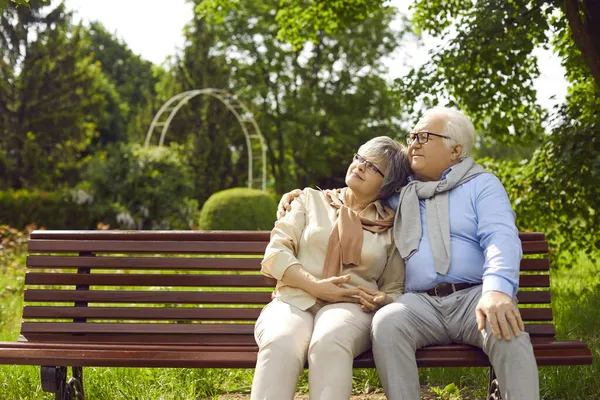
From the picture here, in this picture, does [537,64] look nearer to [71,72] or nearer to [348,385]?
[348,385]

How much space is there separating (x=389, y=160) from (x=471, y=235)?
0.49m

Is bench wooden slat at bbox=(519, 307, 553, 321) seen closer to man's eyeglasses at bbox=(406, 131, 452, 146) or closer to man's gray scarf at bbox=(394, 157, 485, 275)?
man's gray scarf at bbox=(394, 157, 485, 275)

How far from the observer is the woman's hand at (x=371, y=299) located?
295 cm

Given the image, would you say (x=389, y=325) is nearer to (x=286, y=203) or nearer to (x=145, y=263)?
(x=286, y=203)

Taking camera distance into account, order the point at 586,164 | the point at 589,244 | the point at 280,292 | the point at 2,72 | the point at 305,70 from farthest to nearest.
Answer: the point at 305,70, the point at 2,72, the point at 589,244, the point at 586,164, the point at 280,292

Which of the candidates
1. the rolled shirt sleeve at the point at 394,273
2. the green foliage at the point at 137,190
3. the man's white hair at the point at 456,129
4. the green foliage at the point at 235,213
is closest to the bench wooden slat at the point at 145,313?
the rolled shirt sleeve at the point at 394,273

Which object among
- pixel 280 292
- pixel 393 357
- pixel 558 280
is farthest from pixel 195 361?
pixel 558 280

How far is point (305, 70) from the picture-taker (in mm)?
27906

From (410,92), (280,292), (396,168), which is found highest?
(410,92)

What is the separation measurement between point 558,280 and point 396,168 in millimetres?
4159

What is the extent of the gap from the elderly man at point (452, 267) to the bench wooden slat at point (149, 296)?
0.83m

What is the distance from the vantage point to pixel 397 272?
→ 313 cm

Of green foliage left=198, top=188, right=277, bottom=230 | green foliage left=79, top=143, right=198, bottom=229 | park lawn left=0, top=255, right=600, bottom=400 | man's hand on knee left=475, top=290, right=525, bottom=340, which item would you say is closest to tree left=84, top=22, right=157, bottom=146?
green foliage left=79, top=143, right=198, bottom=229

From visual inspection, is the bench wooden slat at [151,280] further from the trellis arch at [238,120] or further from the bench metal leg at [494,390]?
the trellis arch at [238,120]
